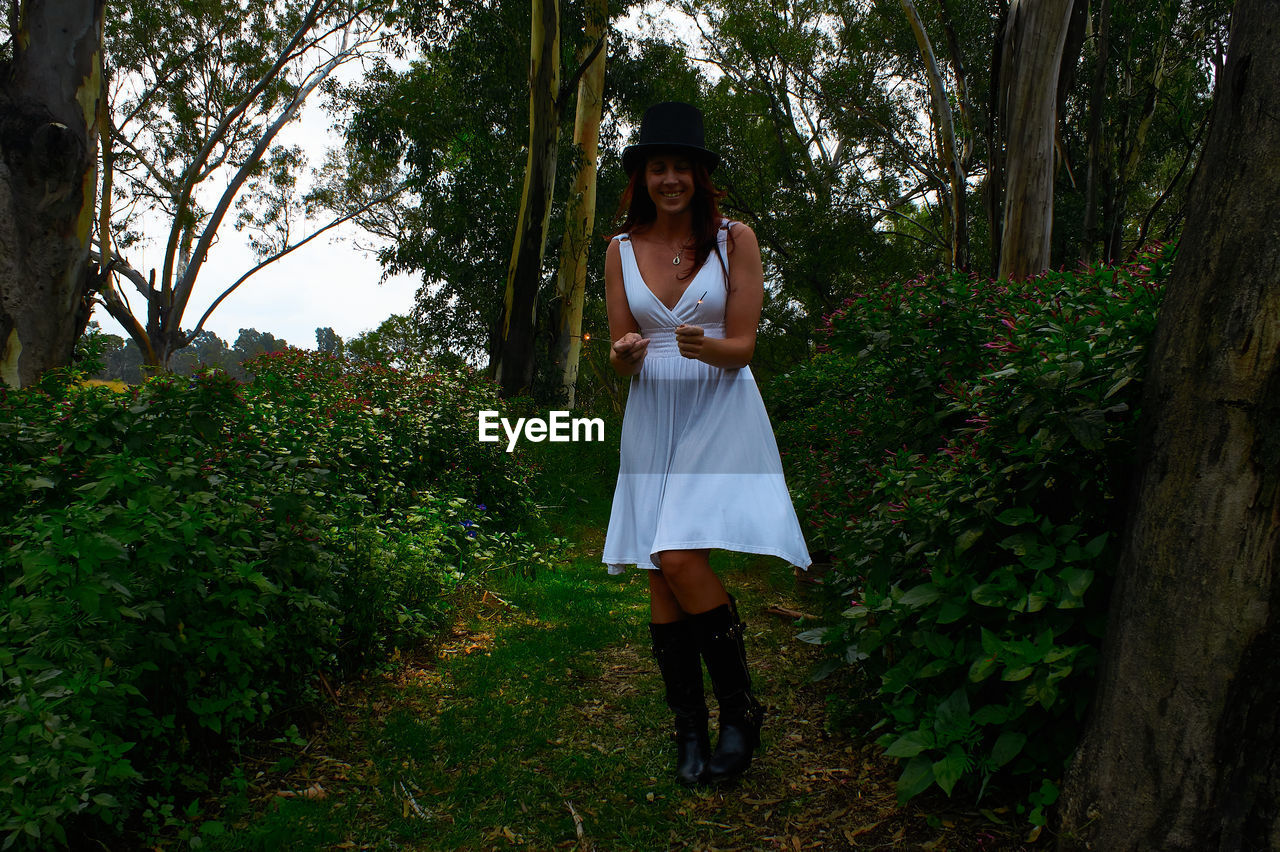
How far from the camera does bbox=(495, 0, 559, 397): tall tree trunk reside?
1141 cm

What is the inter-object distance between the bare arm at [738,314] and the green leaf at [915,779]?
49.9 inches

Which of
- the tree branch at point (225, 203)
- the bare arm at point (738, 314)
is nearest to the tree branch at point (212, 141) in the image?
the tree branch at point (225, 203)

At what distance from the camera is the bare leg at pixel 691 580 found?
2.71 m

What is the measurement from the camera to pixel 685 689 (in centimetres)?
290

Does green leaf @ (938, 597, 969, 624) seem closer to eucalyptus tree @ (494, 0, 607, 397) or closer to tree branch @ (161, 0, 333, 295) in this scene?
eucalyptus tree @ (494, 0, 607, 397)

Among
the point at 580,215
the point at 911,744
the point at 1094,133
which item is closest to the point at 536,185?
the point at 580,215

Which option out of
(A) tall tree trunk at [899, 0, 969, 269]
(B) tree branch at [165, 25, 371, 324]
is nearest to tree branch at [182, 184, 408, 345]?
(B) tree branch at [165, 25, 371, 324]

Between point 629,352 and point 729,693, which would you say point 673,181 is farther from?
point 729,693

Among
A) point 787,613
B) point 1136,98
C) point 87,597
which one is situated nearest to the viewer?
point 87,597

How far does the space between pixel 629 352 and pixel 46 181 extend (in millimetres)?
5694

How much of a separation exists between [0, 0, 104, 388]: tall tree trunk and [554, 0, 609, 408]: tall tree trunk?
7.93 m

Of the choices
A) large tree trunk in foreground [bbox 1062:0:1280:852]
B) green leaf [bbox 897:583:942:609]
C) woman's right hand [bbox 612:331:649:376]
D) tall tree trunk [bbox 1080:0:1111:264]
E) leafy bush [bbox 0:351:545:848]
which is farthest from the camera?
tall tree trunk [bbox 1080:0:1111:264]

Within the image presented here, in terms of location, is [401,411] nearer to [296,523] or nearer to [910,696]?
[296,523]

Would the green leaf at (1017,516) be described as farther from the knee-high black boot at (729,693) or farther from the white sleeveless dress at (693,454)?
the knee-high black boot at (729,693)
